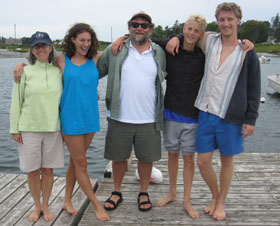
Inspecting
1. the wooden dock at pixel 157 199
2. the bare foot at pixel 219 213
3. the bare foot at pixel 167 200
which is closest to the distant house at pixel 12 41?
the wooden dock at pixel 157 199

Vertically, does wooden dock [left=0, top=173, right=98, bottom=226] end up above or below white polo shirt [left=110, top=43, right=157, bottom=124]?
below

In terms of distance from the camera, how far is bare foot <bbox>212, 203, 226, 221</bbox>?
332cm

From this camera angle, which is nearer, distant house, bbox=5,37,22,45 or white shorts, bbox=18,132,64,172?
white shorts, bbox=18,132,64,172

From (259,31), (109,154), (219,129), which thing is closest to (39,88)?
(109,154)

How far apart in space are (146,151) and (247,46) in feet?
4.95

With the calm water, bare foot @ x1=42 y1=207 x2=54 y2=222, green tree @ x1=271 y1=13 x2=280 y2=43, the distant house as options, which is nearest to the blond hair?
bare foot @ x1=42 y1=207 x2=54 y2=222

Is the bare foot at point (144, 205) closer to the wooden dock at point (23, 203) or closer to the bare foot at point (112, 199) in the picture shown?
the bare foot at point (112, 199)

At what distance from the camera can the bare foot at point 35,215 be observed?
10.8 ft

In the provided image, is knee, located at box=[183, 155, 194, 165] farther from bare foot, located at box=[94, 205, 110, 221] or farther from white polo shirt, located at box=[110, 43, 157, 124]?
bare foot, located at box=[94, 205, 110, 221]

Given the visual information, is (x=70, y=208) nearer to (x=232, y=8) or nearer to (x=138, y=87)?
(x=138, y=87)

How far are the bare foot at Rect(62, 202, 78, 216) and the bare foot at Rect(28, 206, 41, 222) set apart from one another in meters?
0.29

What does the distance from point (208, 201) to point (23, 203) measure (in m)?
2.24

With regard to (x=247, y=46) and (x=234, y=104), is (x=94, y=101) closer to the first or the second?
(x=234, y=104)

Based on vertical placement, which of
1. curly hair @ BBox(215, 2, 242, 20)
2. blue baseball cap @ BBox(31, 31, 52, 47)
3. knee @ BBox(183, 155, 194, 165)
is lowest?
knee @ BBox(183, 155, 194, 165)
